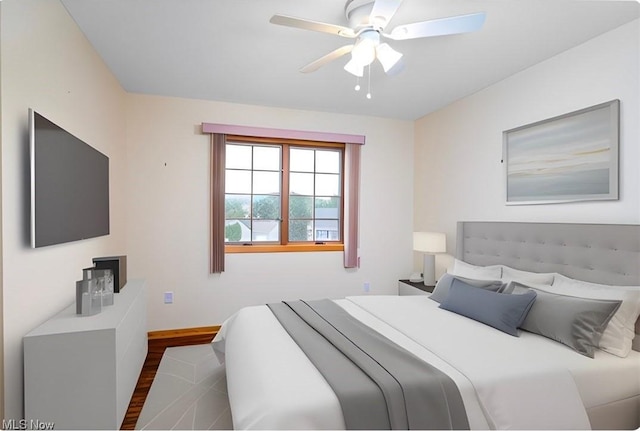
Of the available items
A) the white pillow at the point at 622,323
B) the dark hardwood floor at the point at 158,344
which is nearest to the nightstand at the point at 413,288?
the white pillow at the point at 622,323

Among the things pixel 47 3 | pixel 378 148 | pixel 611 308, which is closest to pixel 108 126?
pixel 47 3

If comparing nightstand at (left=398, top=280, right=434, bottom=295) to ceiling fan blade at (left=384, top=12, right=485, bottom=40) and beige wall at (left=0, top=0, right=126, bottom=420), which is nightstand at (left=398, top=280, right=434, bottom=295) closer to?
ceiling fan blade at (left=384, top=12, right=485, bottom=40)

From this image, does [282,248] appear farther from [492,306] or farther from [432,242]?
[492,306]

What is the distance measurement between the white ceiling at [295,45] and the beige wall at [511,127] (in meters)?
0.14

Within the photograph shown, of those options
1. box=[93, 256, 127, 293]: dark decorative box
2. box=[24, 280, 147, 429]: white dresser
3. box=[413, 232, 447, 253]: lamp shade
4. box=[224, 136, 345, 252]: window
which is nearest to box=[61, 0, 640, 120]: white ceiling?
box=[224, 136, 345, 252]: window

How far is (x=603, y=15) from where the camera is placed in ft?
6.66

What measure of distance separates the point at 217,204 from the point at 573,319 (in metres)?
3.17

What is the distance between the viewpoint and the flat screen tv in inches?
65.0

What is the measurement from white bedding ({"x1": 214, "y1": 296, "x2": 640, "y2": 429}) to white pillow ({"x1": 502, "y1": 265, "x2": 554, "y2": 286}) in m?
0.49

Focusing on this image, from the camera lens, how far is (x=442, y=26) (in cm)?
177

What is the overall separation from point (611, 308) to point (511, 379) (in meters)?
0.81

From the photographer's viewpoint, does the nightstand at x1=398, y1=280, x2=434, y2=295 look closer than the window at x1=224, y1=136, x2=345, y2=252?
Yes

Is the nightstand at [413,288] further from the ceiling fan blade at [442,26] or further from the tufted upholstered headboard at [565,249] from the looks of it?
the ceiling fan blade at [442,26]

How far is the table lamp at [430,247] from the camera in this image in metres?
3.48
